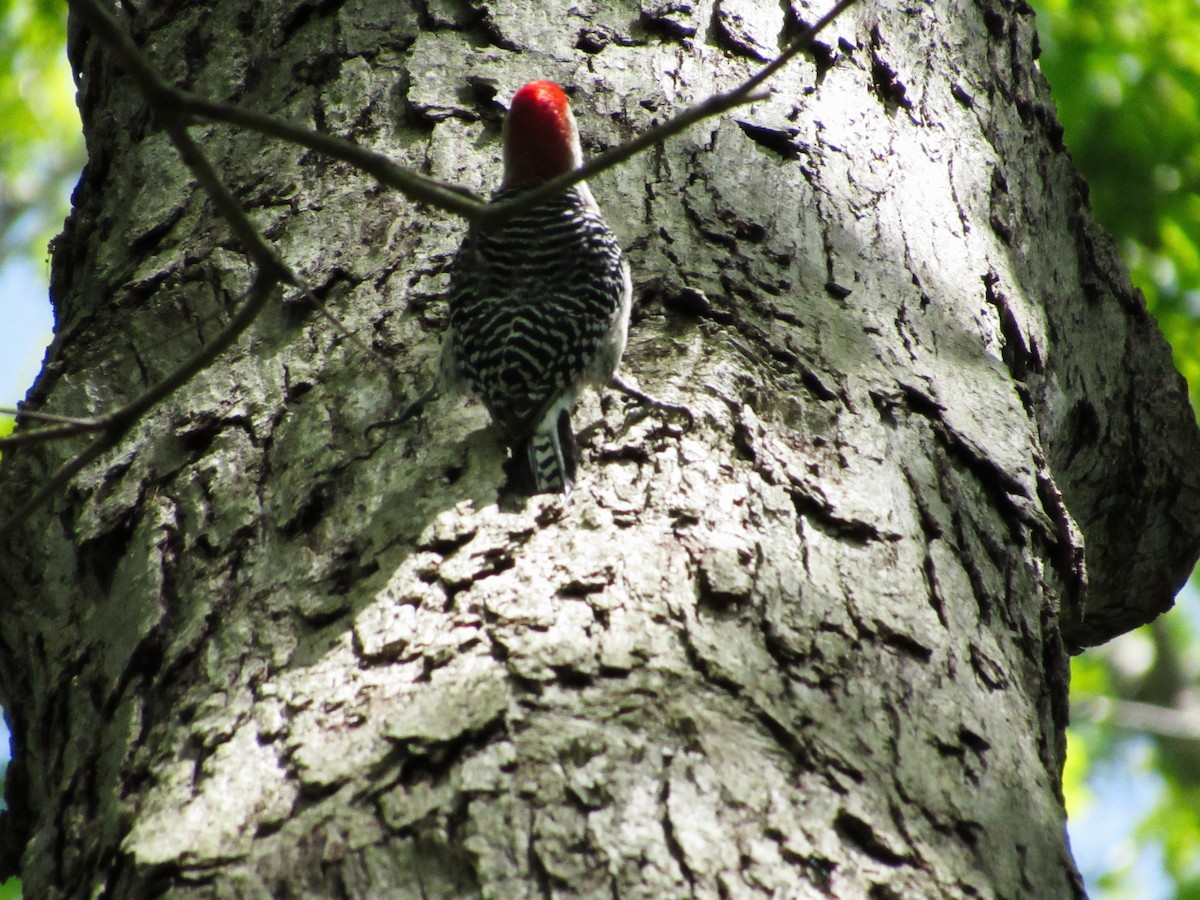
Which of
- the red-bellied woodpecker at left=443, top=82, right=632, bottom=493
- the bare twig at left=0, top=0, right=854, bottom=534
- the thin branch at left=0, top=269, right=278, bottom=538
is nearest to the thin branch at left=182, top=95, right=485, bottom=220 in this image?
the bare twig at left=0, top=0, right=854, bottom=534

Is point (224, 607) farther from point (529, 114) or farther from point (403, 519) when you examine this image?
point (529, 114)

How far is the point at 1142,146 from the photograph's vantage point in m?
5.91

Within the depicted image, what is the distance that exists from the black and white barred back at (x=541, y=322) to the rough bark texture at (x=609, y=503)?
96mm

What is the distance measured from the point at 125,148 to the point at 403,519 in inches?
77.0

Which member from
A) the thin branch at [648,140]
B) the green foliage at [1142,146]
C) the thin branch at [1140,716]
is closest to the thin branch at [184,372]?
the thin branch at [648,140]

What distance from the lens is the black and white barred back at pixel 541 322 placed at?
302 centimetres

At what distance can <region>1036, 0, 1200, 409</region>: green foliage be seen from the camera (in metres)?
5.89

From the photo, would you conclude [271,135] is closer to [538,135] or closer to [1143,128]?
[538,135]

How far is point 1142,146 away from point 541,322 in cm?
361

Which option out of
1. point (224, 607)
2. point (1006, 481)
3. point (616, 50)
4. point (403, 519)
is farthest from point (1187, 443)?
point (224, 607)

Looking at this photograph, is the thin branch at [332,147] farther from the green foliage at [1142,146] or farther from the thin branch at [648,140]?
the green foliage at [1142,146]

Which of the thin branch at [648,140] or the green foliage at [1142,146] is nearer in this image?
the thin branch at [648,140]

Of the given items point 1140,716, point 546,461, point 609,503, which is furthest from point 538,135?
point 1140,716

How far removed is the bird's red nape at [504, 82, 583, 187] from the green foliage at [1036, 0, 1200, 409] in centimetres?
324
